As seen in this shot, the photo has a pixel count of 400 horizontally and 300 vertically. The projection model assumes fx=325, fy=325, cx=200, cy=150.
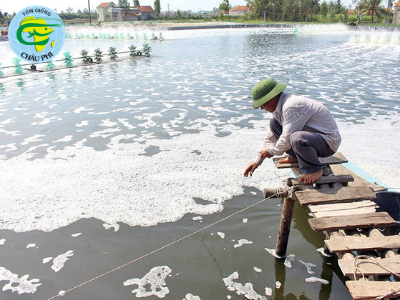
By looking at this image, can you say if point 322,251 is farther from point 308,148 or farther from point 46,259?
point 46,259

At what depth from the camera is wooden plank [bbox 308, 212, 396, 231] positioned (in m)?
3.08

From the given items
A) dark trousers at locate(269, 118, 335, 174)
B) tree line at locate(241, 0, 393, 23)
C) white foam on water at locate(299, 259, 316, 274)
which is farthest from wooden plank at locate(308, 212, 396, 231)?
tree line at locate(241, 0, 393, 23)

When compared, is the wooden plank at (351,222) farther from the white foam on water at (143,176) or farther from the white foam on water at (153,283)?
the white foam on water at (143,176)

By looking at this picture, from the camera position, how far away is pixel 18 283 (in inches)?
145

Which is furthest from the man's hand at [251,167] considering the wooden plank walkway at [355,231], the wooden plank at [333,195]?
the wooden plank at [333,195]

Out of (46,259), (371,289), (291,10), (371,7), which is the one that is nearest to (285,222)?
(371,289)

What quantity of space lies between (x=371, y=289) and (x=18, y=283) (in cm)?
360

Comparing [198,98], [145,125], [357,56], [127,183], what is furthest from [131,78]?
[357,56]

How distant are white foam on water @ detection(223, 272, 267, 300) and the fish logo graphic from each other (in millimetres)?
13373

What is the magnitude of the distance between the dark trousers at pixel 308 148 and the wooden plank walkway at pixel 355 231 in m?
0.19

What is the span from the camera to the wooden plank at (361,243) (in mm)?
2848

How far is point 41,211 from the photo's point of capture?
5.06m

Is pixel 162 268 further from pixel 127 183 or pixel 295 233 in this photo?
pixel 127 183

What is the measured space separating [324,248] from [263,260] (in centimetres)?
81
